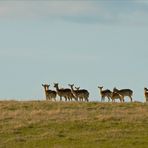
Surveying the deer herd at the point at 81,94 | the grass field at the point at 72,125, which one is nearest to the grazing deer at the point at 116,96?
the deer herd at the point at 81,94

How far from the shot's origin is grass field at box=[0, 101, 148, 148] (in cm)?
2936

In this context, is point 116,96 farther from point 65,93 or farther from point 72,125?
point 72,125

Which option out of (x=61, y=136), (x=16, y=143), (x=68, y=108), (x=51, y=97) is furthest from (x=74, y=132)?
(x=51, y=97)

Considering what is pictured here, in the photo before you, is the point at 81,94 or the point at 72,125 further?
the point at 81,94

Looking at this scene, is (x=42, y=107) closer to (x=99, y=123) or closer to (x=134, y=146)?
(x=99, y=123)

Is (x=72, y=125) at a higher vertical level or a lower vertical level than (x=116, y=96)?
lower

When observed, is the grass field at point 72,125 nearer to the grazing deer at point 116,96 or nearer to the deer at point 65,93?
the deer at point 65,93

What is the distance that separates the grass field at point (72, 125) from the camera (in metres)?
29.4

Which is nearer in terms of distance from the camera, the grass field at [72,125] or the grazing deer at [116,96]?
the grass field at [72,125]

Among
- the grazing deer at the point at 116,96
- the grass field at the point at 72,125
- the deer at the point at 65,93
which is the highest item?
the deer at the point at 65,93

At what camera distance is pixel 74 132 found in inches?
1282

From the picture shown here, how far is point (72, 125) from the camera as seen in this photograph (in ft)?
112

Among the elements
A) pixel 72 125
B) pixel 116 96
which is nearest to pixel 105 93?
pixel 116 96

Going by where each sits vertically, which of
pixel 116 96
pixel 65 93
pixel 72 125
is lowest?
pixel 72 125
